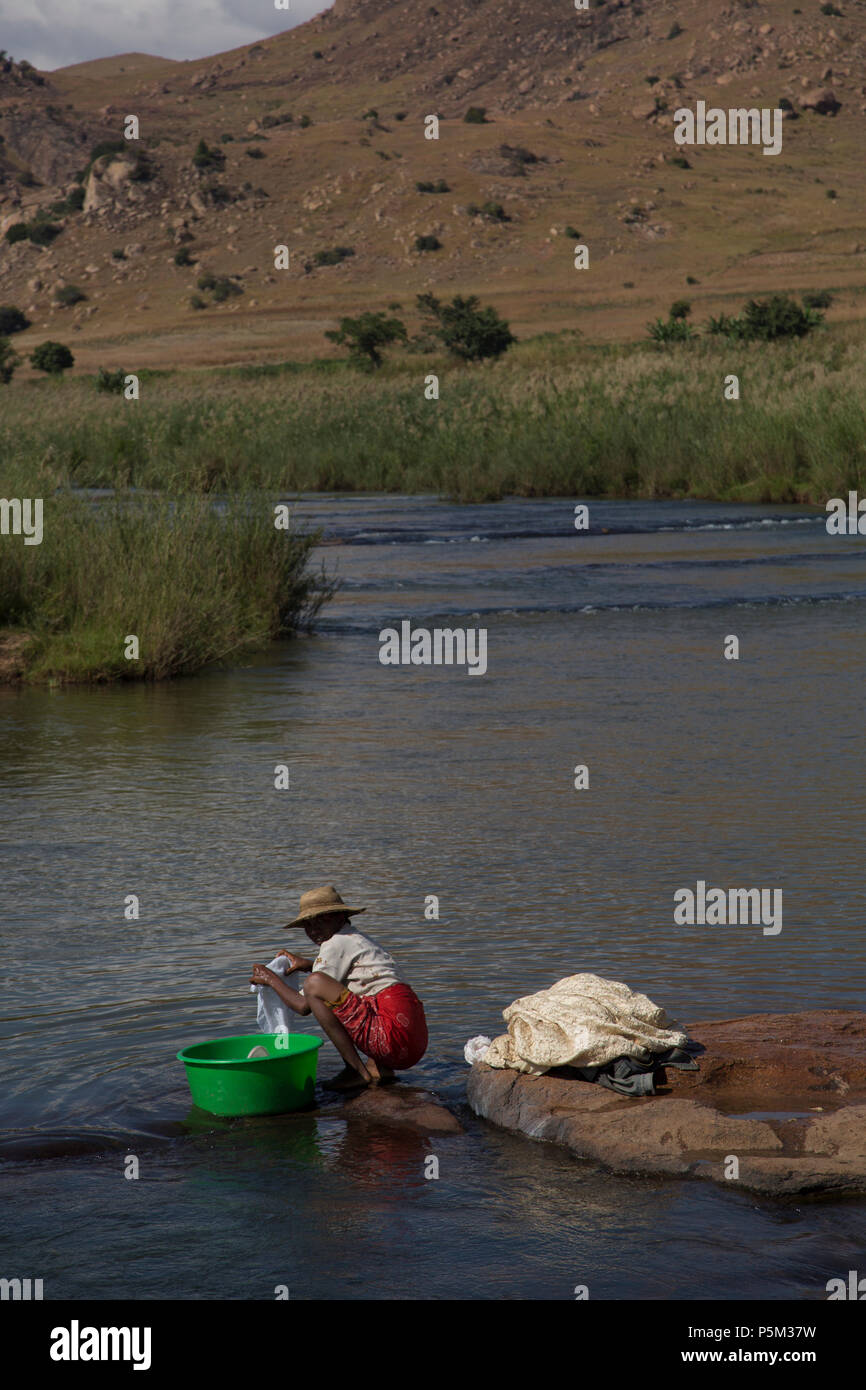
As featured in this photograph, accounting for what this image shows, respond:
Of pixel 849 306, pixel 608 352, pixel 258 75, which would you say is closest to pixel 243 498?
pixel 608 352

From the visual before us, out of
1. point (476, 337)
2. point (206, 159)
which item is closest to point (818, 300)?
point (476, 337)

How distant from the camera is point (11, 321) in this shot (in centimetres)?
10881

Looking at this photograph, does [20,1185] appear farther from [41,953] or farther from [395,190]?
[395,190]

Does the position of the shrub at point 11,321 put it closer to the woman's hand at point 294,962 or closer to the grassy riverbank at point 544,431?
the grassy riverbank at point 544,431

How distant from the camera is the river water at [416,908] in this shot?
465 centimetres

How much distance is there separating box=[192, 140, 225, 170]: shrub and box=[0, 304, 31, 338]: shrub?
824 inches

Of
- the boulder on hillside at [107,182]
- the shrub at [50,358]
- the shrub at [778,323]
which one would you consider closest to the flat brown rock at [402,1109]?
the shrub at [778,323]

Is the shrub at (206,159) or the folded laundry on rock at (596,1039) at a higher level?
the shrub at (206,159)

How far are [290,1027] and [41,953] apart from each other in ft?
4.93

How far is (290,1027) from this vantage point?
20.3 feet

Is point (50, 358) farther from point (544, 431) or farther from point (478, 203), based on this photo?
point (544, 431)

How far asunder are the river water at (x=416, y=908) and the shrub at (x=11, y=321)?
95.3 metres

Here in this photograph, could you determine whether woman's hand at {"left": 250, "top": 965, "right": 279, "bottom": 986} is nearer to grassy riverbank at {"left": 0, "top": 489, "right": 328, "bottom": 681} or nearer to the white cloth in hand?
the white cloth in hand

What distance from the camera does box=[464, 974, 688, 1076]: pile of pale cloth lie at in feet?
18.3
